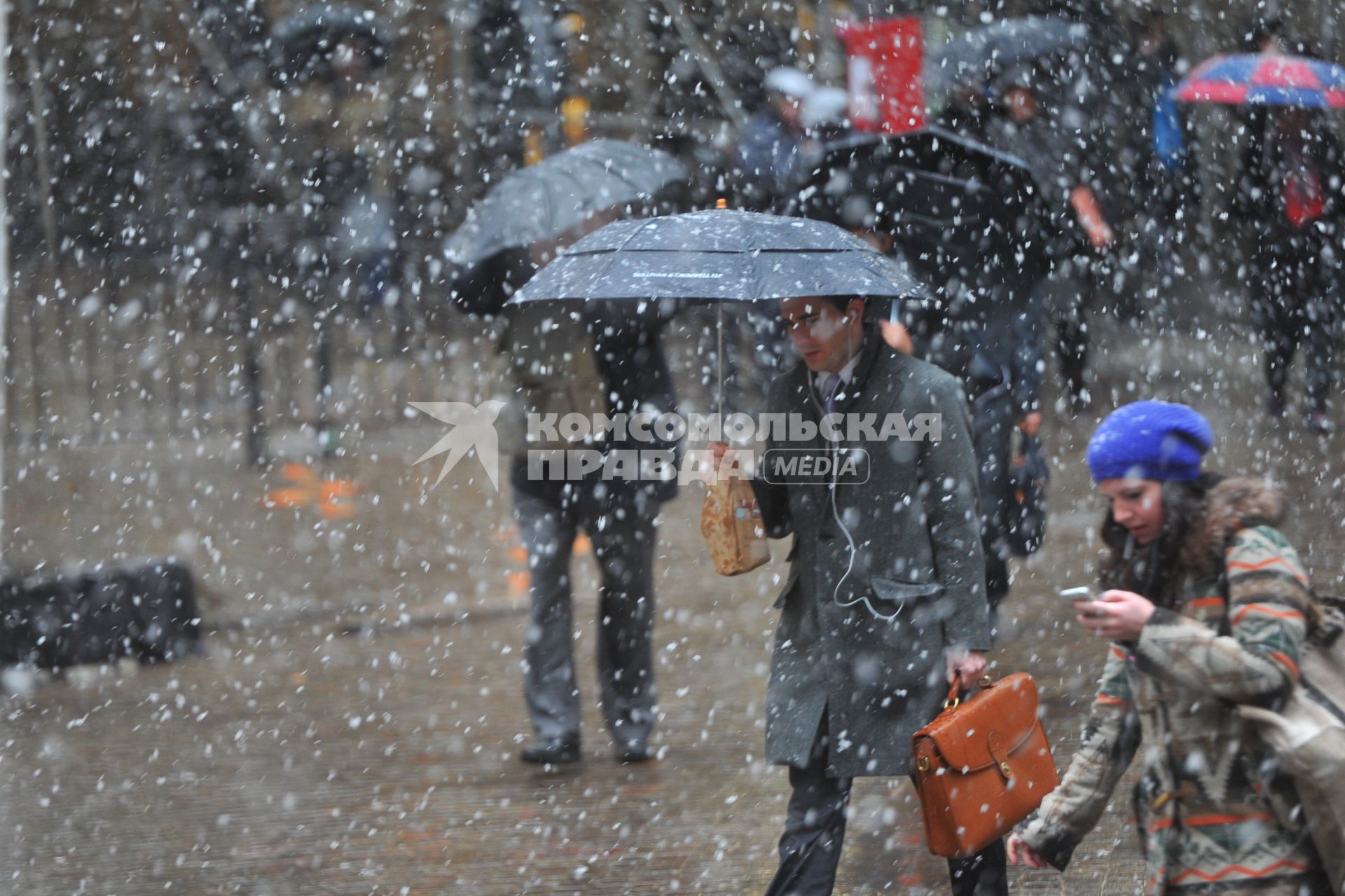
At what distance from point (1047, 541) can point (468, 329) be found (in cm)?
808

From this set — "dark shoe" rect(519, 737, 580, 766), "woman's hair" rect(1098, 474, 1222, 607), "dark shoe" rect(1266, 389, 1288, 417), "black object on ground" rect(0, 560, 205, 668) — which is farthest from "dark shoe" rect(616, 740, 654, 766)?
"dark shoe" rect(1266, 389, 1288, 417)

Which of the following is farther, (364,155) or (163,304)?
(364,155)

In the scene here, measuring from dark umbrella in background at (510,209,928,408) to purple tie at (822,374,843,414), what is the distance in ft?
0.78

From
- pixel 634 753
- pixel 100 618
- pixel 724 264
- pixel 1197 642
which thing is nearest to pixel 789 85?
pixel 100 618

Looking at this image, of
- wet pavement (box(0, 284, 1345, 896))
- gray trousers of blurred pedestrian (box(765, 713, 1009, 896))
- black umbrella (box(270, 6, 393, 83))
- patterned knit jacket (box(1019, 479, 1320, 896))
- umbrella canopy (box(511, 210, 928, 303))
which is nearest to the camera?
patterned knit jacket (box(1019, 479, 1320, 896))

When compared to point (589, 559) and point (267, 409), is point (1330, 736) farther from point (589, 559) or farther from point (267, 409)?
point (267, 409)

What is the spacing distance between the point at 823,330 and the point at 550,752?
2.27m

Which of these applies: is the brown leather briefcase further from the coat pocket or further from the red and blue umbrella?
the red and blue umbrella

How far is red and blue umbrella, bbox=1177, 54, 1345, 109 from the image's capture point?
10.6 meters

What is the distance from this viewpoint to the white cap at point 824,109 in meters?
10.7

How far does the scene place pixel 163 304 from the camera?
1473 cm

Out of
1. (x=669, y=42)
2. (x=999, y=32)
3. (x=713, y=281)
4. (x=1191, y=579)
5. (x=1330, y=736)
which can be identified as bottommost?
(x=1330, y=736)

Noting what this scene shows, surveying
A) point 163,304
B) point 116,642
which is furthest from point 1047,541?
point 163,304

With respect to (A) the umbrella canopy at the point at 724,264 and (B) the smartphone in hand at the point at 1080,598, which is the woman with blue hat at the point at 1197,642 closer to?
(B) the smartphone in hand at the point at 1080,598
